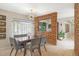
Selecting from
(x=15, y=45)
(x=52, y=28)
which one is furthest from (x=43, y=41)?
(x=15, y=45)

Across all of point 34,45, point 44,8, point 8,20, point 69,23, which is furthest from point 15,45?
point 69,23

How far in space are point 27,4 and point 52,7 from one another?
16.9 inches

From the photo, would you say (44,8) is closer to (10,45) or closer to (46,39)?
(46,39)

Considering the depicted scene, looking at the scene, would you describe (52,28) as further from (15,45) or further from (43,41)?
(15,45)

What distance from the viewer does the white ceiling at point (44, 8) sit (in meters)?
1.86

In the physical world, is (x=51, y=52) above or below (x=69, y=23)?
below

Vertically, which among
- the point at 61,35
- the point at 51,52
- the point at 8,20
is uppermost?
the point at 8,20

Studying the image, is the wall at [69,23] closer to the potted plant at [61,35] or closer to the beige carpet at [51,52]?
the potted plant at [61,35]

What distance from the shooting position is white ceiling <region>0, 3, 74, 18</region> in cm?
186

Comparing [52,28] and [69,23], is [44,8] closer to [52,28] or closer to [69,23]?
[52,28]

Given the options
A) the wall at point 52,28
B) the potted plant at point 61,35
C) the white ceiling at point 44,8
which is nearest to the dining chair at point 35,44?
the wall at point 52,28

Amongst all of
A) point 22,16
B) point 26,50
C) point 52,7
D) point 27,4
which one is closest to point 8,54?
point 26,50

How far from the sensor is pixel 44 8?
1.89 m

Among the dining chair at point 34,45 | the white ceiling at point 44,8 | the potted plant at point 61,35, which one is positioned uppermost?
the white ceiling at point 44,8
